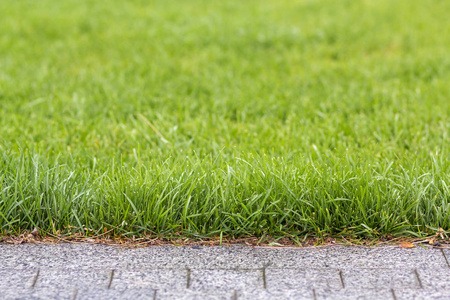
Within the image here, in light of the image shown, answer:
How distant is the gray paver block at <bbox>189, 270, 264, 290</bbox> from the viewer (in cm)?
205

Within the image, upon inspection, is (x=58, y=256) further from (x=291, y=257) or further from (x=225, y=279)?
(x=291, y=257)

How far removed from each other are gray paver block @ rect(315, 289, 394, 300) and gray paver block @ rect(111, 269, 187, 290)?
0.55 metres

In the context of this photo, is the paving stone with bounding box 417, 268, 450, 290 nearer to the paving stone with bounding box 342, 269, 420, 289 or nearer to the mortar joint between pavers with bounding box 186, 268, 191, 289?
the paving stone with bounding box 342, 269, 420, 289

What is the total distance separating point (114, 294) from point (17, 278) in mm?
444

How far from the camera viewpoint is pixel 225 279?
2.10m

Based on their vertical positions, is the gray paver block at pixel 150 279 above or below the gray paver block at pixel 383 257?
above

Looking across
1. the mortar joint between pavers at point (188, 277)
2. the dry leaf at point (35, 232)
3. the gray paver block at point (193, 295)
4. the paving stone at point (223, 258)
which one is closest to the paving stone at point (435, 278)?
the paving stone at point (223, 258)

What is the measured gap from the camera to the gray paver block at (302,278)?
2.05 m

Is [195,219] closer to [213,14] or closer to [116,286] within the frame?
[116,286]

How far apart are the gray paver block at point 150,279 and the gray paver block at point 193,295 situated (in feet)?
0.13

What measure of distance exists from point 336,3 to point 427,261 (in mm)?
7799

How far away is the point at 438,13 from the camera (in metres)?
8.44

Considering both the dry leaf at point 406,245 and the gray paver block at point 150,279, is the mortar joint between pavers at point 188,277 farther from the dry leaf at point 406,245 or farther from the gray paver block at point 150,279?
the dry leaf at point 406,245

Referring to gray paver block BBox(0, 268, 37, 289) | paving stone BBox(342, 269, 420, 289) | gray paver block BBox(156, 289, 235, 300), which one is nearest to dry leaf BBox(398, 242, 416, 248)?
paving stone BBox(342, 269, 420, 289)
